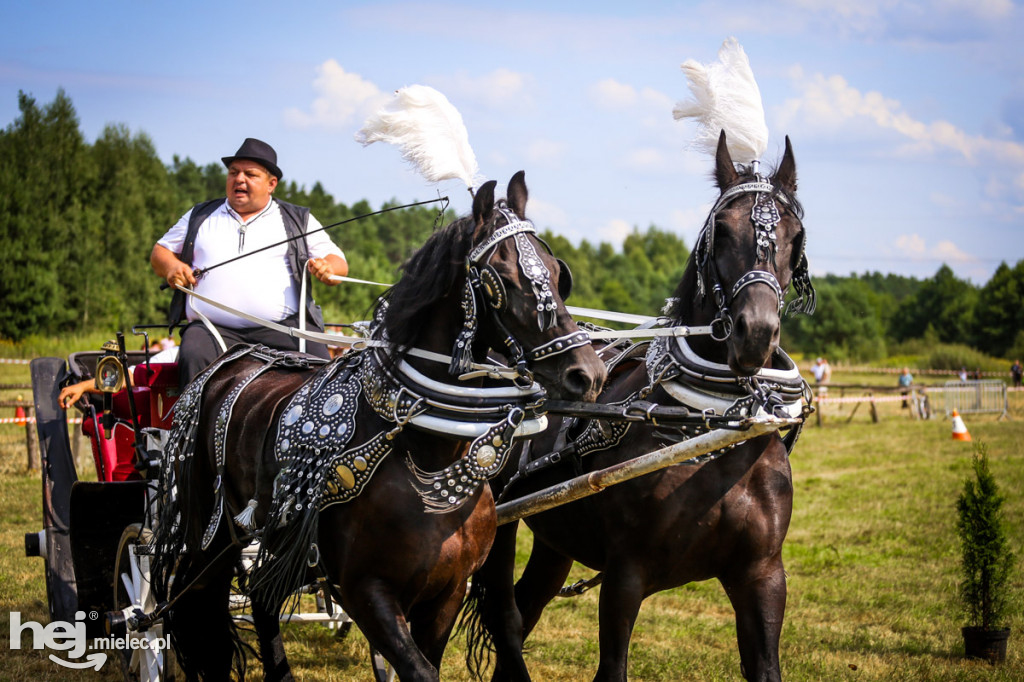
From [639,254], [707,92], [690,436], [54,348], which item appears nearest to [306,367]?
[690,436]

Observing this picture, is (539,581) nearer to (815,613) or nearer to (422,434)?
(422,434)

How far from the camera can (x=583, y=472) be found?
147 inches

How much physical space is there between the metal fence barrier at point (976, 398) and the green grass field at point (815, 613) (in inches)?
477

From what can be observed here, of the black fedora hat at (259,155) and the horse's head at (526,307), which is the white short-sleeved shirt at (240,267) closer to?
the black fedora hat at (259,155)

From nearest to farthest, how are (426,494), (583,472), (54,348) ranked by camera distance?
1. (426,494)
2. (583,472)
3. (54,348)

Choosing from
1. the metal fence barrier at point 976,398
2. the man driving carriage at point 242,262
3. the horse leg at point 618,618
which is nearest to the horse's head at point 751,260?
the horse leg at point 618,618

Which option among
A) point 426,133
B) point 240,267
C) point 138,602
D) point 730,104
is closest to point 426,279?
point 426,133

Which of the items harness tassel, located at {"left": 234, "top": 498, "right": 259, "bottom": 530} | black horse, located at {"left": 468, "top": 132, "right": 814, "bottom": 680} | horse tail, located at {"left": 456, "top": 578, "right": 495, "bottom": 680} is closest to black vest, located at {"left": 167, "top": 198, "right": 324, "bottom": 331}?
harness tassel, located at {"left": 234, "top": 498, "right": 259, "bottom": 530}

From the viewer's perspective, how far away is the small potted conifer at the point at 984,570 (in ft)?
18.1

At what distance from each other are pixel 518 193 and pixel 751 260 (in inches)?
33.9

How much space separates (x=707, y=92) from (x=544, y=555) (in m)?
2.33

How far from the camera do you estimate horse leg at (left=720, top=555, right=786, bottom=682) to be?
330 centimetres

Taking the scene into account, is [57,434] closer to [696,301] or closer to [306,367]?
[306,367]

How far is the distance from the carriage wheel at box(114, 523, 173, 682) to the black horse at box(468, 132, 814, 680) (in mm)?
2153
